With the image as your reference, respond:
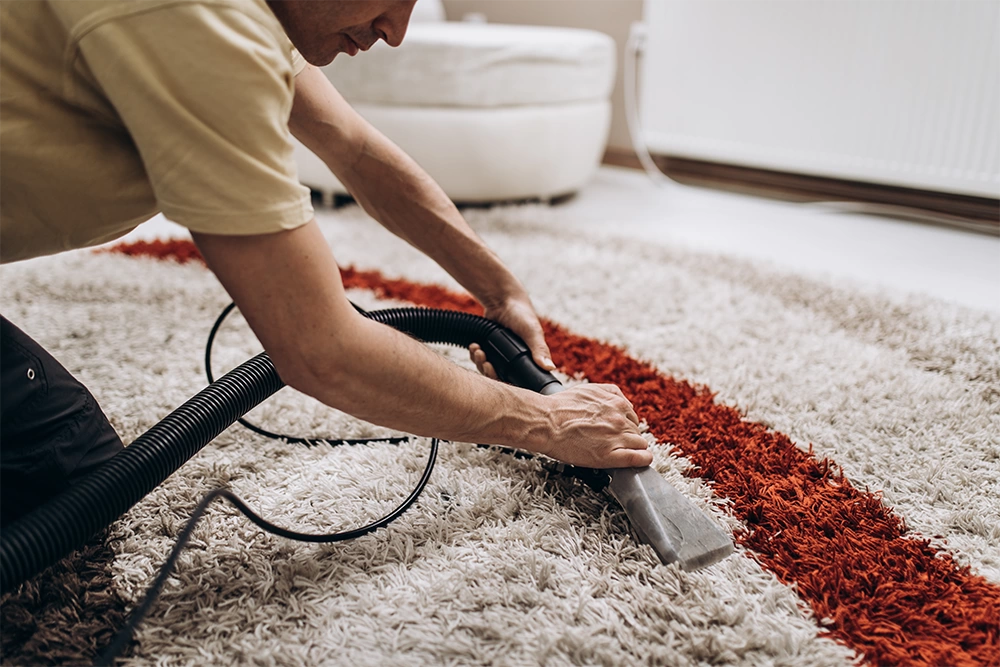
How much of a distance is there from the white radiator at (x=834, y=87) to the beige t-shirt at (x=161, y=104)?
205cm

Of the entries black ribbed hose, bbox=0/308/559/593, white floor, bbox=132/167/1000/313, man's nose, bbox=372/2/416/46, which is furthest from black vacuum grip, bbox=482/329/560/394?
white floor, bbox=132/167/1000/313

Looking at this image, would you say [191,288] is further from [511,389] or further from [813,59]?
[813,59]

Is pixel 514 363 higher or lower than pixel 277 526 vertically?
higher

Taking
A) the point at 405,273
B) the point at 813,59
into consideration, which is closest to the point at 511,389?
the point at 405,273

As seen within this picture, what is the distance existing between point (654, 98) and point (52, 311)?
6.89 feet

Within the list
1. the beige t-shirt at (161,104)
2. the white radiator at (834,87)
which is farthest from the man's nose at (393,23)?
the white radiator at (834,87)

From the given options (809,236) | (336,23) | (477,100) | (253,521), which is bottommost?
(809,236)

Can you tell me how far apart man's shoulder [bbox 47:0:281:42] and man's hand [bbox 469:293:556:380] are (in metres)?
0.61

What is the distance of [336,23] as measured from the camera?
0.75 meters

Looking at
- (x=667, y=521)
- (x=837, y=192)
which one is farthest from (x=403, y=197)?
(x=837, y=192)

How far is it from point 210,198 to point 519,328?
1.96 ft

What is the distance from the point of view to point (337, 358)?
686mm

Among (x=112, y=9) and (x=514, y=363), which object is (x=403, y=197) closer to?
(x=514, y=363)

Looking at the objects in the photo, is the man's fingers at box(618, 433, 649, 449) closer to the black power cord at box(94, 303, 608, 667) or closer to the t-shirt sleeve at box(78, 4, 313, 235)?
the black power cord at box(94, 303, 608, 667)
